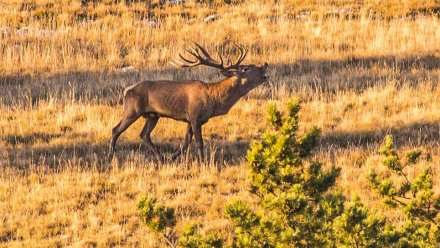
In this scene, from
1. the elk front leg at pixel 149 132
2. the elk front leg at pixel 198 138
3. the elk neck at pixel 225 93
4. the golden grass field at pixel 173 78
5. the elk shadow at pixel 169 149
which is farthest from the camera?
the elk front leg at pixel 149 132

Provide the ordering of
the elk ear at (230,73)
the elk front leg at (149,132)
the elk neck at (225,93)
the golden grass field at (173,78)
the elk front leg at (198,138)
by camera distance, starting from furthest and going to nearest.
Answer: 1. the elk front leg at (149,132)
2. the elk ear at (230,73)
3. the elk neck at (225,93)
4. the elk front leg at (198,138)
5. the golden grass field at (173,78)

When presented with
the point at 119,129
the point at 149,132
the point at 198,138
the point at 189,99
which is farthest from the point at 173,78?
the point at 198,138

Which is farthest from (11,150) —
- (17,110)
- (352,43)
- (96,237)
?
(352,43)

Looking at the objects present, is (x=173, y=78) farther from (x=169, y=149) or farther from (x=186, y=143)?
(x=186, y=143)

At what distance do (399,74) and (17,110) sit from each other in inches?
302

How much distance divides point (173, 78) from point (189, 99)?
563 cm

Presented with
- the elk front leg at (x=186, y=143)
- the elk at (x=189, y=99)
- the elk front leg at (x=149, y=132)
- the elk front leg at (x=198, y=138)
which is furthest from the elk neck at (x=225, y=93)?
the elk front leg at (x=149, y=132)

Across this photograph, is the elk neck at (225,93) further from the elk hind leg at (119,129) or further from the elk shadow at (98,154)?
the elk hind leg at (119,129)

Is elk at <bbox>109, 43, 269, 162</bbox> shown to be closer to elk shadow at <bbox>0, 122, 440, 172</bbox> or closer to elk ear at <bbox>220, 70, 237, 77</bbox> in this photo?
elk ear at <bbox>220, 70, 237, 77</bbox>

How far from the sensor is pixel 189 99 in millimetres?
15406

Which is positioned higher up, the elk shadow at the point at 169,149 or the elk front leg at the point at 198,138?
the elk front leg at the point at 198,138

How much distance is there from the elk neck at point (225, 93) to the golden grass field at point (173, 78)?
2.54 ft

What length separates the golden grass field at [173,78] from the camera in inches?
538

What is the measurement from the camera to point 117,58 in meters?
22.6
